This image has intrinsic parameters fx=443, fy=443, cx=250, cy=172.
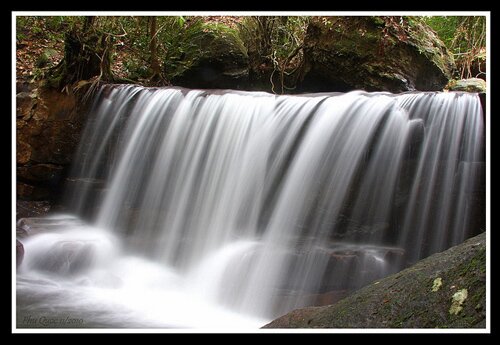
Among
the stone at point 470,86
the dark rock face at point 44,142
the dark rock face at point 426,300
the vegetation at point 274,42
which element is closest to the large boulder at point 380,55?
the stone at point 470,86

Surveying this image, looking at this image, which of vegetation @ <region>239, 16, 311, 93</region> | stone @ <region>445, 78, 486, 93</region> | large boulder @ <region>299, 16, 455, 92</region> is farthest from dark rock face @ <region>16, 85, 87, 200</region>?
stone @ <region>445, 78, 486, 93</region>

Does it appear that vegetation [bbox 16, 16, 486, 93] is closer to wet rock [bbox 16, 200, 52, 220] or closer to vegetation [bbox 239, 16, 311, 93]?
vegetation [bbox 239, 16, 311, 93]

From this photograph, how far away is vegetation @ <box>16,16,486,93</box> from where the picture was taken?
6.80 m

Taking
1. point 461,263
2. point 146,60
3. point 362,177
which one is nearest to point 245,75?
point 146,60

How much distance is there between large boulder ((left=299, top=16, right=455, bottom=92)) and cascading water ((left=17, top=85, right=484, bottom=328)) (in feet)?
5.00

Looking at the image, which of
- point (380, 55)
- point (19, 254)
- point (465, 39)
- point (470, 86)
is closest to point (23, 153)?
point (19, 254)

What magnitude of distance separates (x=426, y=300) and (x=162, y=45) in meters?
7.25

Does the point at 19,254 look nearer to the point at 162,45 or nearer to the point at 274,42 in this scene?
the point at 162,45

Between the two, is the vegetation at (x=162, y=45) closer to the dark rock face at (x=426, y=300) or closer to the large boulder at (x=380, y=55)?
the large boulder at (x=380, y=55)

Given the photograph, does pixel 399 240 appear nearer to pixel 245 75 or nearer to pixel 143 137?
pixel 143 137

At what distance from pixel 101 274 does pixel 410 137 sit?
363 cm

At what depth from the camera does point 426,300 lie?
2246 millimetres

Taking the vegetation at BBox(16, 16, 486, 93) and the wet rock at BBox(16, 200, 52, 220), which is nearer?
the wet rock at BBox(16, 200, 52, 220)

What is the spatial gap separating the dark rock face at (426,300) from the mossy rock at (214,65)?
5485 mm
